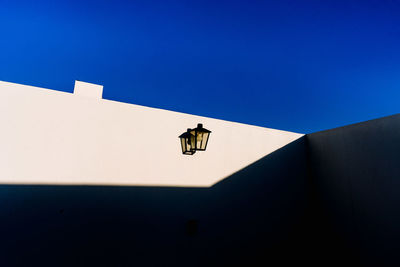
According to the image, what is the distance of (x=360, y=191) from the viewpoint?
3.73 metres

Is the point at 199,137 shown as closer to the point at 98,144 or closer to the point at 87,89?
the point at 98,144

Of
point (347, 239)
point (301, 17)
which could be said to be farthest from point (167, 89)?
point (347, 239)

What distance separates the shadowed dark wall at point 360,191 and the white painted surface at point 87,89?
4.78 m

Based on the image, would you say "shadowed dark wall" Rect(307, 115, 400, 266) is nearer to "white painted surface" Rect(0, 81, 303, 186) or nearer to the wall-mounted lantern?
"white painted surface" Rect(0, 81, 303, 186)

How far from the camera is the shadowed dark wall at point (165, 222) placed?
7.89 feet

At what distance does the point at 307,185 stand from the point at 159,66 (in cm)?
424

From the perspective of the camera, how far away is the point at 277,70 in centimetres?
495

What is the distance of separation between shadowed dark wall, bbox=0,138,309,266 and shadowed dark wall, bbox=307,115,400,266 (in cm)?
48

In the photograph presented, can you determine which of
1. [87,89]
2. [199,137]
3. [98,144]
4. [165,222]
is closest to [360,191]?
[199,137]

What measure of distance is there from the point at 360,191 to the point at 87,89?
5.45 m

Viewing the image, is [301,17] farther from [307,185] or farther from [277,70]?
[307,185]

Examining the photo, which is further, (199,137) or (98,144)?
(98,144)

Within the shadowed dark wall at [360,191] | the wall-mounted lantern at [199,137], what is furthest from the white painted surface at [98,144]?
the shadowed dark wall at [360,191]

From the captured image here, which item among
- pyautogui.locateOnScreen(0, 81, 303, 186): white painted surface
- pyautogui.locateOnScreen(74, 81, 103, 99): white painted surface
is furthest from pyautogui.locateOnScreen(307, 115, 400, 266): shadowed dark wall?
pyautogui.locateOnScreen(74, 81, 103, 99): white painted surface
